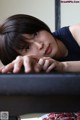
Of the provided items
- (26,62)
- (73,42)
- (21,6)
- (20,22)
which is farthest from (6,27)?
(21,6)

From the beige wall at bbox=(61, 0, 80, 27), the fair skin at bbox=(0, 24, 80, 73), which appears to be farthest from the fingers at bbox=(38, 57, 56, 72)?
the beige wall at bbox=(61, 0, 80, 27)

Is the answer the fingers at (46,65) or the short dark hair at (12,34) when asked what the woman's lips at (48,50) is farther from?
the fingers at (46,65)

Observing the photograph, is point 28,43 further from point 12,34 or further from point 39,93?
point 39,93

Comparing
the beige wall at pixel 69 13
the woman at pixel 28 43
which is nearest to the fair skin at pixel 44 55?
the woman at pixel 28 43

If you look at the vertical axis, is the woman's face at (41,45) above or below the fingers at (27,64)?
above

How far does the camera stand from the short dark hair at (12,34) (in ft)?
2.78

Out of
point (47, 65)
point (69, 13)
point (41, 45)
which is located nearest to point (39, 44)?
point (41, 45)

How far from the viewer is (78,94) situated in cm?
34

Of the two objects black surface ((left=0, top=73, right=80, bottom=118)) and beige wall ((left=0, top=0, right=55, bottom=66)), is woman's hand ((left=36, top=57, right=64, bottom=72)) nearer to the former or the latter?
black surface ((left=0, top=73, right=80, bottom=118))

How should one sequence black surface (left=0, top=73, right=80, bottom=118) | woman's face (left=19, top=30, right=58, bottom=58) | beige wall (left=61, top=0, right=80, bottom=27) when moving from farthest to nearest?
beige wall (left=61, top=0, right=80, bottom=27), woman's face (left=19, top=30, right=58, bottom=58), black surface (left=0, top=73, right=80, bottom=118)

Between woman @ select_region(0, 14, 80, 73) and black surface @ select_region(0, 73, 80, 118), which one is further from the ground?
woman @ select_region(0, 14, 80, 73)

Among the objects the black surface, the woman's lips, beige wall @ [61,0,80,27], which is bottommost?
the black surface

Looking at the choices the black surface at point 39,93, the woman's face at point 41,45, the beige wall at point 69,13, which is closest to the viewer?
the black surface at point 39,93

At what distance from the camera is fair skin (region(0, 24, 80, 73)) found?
1.38 ft
